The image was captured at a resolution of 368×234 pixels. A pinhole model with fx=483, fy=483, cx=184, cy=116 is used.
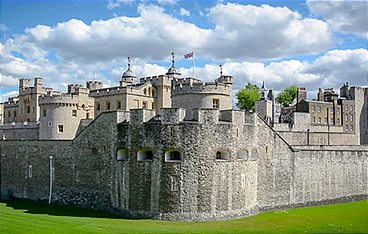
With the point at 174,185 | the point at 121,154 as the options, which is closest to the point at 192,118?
the point at 174,185

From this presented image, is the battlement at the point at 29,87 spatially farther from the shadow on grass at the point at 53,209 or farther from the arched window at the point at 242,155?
the arched window at the point at 242,155

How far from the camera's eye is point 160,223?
82.9 ft

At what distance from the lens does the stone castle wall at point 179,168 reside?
86.9 feet

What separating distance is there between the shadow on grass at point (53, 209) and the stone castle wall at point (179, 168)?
62cm

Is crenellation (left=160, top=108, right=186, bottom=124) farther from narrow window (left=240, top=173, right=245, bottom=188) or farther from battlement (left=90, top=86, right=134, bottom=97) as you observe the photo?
battlement (left=90, top=86, right=134, bottom=97)

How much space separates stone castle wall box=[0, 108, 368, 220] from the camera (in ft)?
86.9

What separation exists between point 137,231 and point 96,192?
792cm

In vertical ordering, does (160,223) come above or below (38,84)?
below

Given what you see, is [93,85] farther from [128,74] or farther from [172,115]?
[172,115]

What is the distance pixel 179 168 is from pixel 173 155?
2.99ft

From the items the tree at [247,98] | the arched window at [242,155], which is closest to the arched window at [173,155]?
the arched window at [242,155]

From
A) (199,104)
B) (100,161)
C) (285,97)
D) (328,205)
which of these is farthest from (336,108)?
(100,161)

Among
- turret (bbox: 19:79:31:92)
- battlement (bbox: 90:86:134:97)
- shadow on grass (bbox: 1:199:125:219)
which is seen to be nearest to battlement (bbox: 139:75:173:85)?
battlement (bbox: 90:86:134:97)

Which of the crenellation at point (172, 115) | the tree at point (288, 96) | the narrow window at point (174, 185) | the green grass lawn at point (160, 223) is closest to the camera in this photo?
the green grass lawn at point (160, 223)
